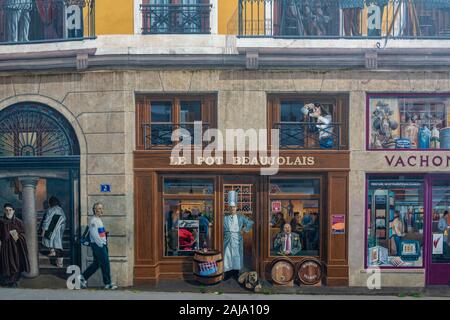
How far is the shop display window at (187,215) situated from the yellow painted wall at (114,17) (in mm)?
3482

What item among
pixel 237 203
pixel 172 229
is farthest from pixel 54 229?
pixel 237 203

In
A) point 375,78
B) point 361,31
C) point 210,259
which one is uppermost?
point 361,31

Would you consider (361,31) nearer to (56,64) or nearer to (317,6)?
(317,6)

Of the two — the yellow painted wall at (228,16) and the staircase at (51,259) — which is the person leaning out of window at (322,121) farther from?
the staircase at (51,259)

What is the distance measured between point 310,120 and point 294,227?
94.8 inches

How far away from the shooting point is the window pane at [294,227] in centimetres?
870

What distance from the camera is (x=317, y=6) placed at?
8742 mm

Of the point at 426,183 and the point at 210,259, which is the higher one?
the point at 426,183

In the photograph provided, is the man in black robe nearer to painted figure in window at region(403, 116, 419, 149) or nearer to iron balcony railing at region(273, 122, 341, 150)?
iron balcony railing at region(273, 122, 341, 150)

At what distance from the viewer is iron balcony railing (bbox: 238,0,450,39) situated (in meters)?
8.67

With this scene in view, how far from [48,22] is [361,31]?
280 inches

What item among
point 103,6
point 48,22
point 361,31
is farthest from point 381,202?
point 48,22

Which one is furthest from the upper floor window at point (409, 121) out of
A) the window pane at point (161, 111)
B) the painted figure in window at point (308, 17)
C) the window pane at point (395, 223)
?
the window pane at point (161, 111)

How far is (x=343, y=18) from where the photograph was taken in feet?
28.7
